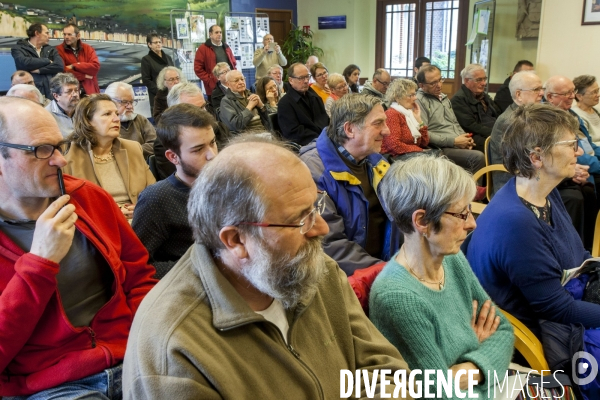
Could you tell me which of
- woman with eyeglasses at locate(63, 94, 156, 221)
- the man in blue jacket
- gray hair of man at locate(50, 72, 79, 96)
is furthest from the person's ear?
gray hair of man at locate(50, 72, 79, 96)

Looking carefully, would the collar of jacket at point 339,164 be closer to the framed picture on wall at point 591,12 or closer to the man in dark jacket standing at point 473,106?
the man in dark jacket standing at point 473,106

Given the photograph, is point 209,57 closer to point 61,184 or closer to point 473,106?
point 473,106

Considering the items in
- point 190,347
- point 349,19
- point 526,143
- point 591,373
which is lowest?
point 591,373

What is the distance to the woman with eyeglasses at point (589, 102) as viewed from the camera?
14.1 ft

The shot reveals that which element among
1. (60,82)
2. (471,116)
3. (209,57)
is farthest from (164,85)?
(471,116)

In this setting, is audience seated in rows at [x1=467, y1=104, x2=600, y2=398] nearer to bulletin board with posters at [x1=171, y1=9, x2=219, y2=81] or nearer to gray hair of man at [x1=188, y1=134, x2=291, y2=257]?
gray hair of man at [x1=188, y1=134, x2=291, y2=257]

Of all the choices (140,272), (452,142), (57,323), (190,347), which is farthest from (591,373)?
(452,142)

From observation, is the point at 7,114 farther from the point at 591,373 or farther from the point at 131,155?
the point at 591,373

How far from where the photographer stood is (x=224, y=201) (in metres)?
1.09

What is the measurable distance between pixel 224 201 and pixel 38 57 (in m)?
5.57

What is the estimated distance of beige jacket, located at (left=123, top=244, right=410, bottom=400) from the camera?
956 millimetres

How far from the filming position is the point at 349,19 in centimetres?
962

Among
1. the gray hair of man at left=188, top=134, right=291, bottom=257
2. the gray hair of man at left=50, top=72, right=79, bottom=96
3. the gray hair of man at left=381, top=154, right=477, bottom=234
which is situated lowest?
the gray hair of man at left=381, top=154, right=477, bottom=234

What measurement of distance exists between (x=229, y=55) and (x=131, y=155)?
16.4 ft
